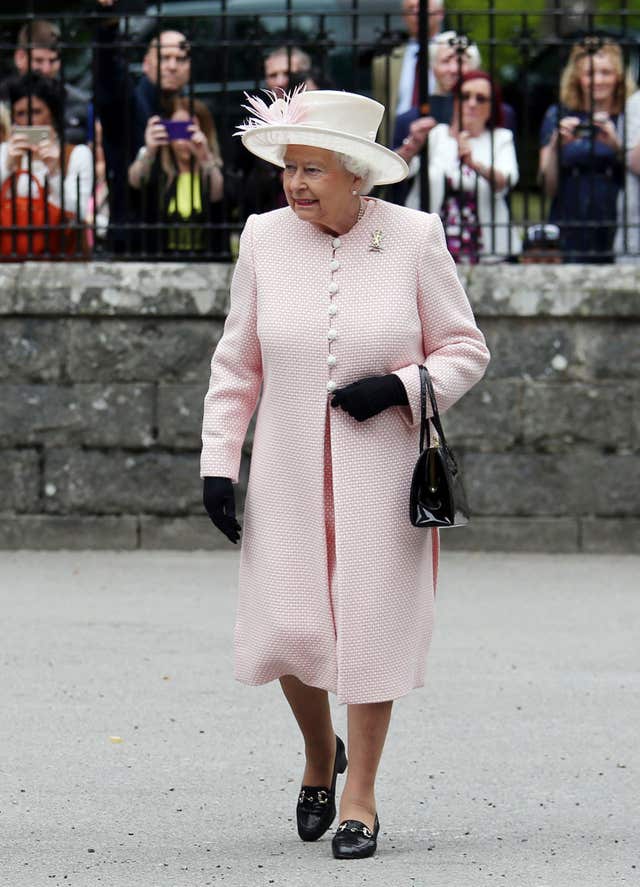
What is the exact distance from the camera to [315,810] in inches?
185

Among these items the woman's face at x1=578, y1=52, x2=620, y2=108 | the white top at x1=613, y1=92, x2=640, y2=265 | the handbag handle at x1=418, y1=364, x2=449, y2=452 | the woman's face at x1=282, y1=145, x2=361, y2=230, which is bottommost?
the handbag handle at x1=418, y1=364, x2=449, y2=452

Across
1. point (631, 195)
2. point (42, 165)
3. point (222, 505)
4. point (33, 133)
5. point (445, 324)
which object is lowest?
point (222, 505)

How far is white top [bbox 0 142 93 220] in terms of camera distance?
8789 millimetres

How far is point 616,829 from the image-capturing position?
4746 millimetres

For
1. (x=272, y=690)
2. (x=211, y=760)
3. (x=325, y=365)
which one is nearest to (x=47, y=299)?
(x=272, y=690)

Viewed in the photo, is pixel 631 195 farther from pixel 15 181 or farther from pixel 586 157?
pixel 15 181

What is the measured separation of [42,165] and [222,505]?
4.59 m

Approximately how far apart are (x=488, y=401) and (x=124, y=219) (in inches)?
74.1

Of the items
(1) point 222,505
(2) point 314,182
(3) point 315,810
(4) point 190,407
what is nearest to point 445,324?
(2) point 314,182

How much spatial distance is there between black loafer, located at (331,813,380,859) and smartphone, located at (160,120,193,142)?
470 cm

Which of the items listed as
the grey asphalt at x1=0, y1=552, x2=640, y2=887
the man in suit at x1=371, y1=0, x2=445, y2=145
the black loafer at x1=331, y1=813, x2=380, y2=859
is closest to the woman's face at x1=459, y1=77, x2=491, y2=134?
the man in suit at x1=371, y1=0, x2=445, y2=145

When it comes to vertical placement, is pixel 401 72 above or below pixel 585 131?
above

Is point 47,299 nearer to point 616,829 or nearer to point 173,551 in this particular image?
point 173,551

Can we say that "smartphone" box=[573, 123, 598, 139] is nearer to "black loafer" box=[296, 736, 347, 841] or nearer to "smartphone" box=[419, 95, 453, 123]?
"smartphone" box=[419, 95, 453, 123]
